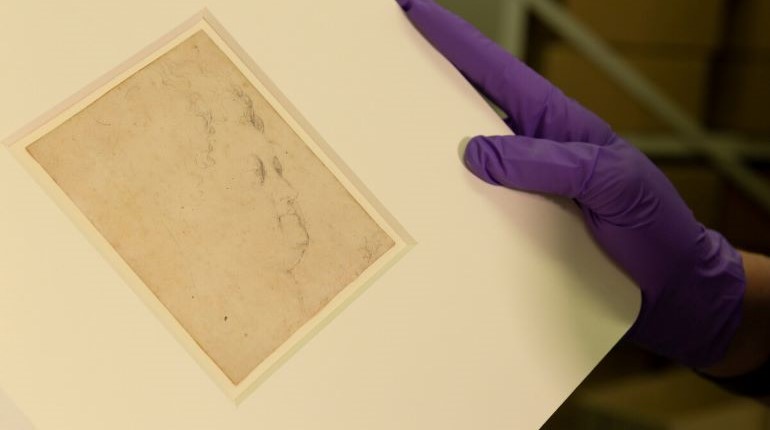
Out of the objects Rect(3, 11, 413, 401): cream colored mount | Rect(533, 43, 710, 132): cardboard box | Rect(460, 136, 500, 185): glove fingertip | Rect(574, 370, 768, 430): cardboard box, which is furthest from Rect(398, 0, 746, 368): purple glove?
Rect(533, 43, 710, 132): cardboard box

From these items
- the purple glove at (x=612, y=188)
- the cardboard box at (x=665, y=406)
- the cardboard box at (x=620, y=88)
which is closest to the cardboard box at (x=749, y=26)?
the cardboard box at (x=620, y=88)

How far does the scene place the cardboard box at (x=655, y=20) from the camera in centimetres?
171

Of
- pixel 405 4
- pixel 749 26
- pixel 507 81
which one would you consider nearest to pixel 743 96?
pixel 749 26

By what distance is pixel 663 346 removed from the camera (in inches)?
37.4

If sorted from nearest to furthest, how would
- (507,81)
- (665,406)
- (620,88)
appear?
(507,81) → (665,406) → (620,88)

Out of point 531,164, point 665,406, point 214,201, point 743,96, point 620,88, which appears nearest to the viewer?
point 214,201

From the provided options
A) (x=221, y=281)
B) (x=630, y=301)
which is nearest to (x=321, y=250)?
(x=221, y=281)

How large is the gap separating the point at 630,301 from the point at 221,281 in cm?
45

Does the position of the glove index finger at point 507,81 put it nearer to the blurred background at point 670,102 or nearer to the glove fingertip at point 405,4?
the glove fingertip at point 405,4

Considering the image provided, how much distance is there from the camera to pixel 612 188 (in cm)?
75

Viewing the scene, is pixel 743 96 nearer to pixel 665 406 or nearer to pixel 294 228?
pixel 665 406

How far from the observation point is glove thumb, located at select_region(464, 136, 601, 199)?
0.69 m

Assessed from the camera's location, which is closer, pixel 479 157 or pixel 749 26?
pixel 479 157

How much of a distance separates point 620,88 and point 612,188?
1134 mm
